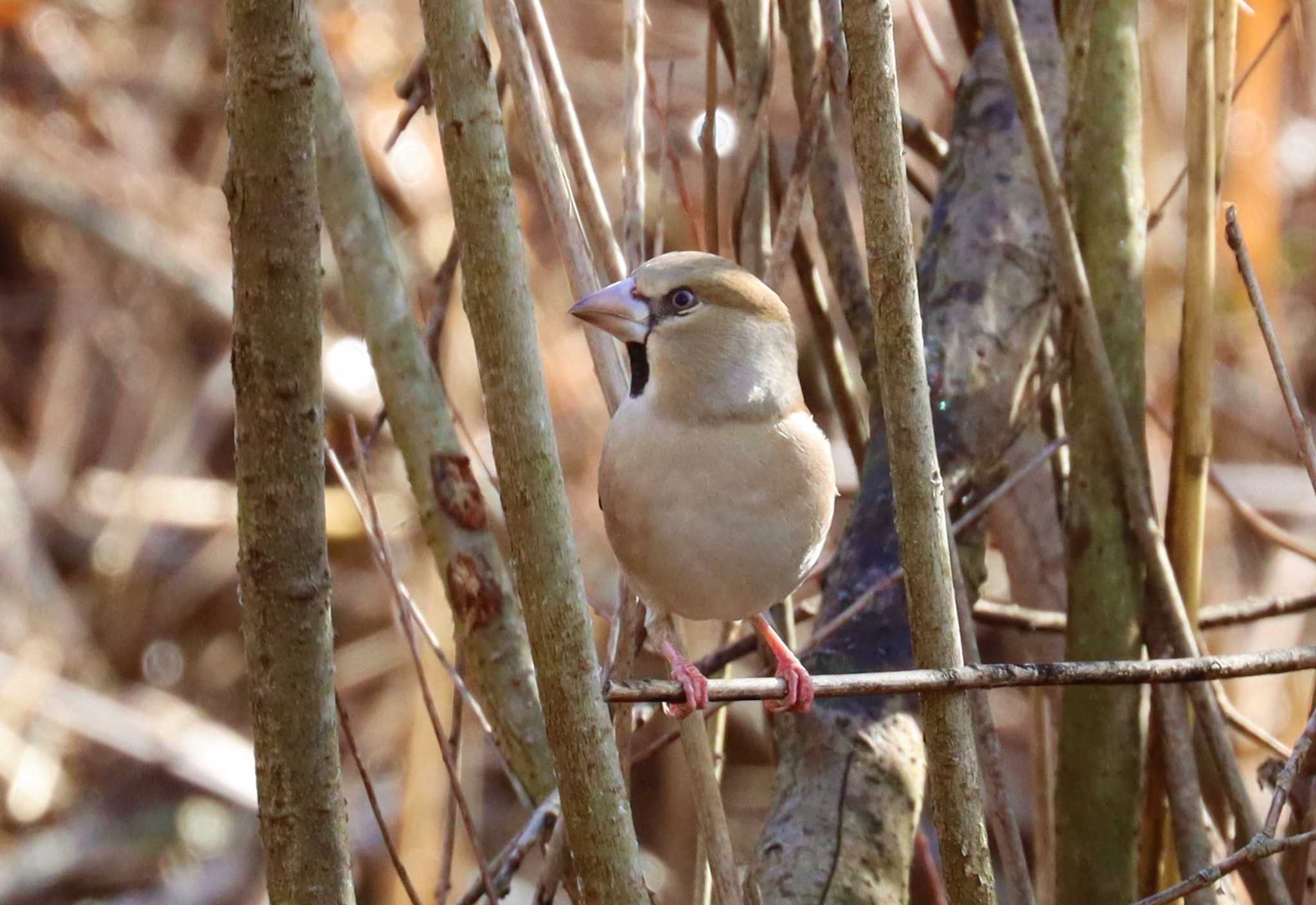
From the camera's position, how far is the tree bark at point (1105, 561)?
2.63 m

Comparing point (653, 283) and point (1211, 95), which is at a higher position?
point (1211, 95)

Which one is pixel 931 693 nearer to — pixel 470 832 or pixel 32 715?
pixel 470 832

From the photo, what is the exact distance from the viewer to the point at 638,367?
105 inches

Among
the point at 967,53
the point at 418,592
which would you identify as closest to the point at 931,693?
the point at 967,53

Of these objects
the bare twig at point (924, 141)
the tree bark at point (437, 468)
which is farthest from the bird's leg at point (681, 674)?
the bare twig at point (924, 141)

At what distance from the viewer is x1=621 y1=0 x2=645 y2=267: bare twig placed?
2.29 metres

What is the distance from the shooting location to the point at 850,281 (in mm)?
2982

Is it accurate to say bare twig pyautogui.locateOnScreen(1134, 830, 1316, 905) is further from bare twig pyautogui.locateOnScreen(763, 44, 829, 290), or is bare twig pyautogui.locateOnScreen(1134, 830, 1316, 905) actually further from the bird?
bare twig pyautogui.locateOnScreen(763, 44, 829, 290)

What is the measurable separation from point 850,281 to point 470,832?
1395 mm

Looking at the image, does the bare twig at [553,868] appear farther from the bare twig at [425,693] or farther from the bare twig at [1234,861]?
the bare twig at [1234,861]

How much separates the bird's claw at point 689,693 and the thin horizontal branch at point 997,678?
0.26ft

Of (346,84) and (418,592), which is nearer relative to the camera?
(418,592)

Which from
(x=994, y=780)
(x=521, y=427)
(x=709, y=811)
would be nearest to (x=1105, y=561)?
(x=994, y=780)

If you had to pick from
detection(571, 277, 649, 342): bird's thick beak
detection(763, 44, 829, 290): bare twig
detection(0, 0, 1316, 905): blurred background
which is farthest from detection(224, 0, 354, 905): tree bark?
detection(0, 0, 1316, 905): blurred background
